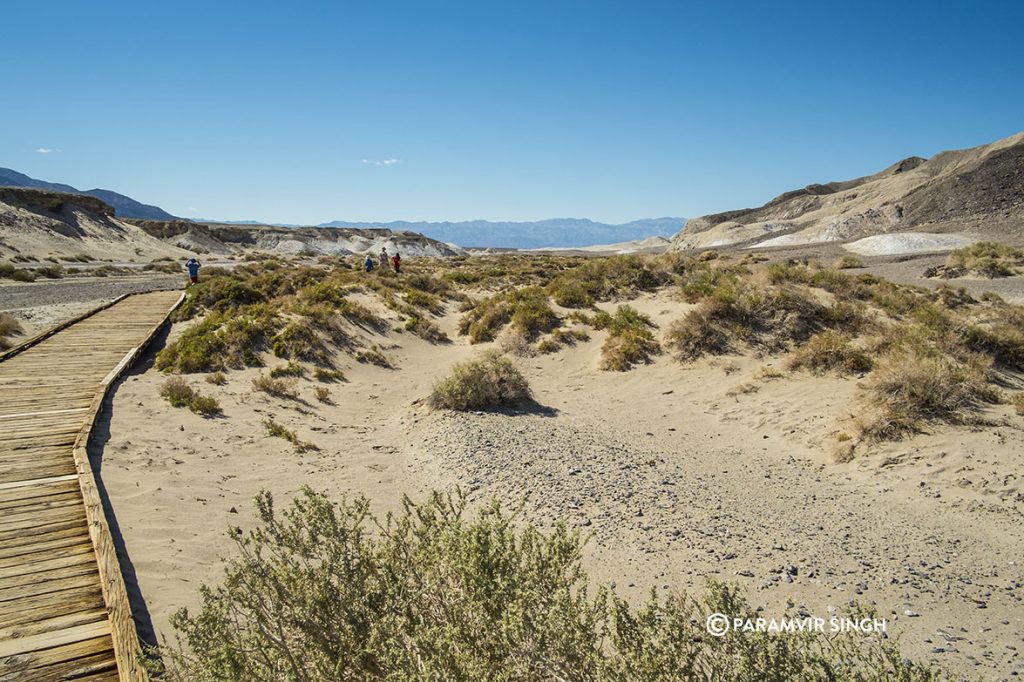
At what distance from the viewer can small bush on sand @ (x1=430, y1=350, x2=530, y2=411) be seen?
1063 cm

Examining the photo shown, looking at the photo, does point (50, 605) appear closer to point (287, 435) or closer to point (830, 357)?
point (287, 435)

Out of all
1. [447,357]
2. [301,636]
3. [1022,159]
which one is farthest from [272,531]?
[1022,159]

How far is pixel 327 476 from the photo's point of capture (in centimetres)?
800

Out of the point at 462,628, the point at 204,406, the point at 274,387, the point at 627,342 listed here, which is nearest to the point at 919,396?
the point at 627,342

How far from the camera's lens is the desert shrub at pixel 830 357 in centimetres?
1043

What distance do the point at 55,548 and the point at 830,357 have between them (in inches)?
491

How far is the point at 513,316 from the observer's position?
17250 mm

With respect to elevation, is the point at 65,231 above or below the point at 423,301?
above

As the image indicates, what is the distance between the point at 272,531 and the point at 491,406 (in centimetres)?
714

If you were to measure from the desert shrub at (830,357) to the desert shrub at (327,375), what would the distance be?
10.7m

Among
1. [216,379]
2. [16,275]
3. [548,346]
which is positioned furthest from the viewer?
[16,275]

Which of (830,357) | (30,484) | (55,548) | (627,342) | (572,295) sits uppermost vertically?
(572,295)

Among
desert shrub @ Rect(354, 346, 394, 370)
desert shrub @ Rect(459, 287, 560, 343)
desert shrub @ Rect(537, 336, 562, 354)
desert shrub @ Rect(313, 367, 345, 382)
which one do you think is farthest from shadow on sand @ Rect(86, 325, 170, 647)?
desert shrub @ Rect(537, 336, 562, 354)

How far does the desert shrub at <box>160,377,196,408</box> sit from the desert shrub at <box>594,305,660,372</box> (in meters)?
9.20
